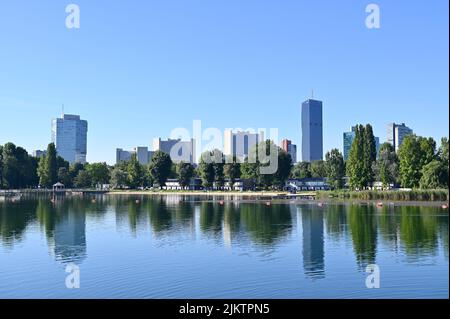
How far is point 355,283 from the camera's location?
26.3m

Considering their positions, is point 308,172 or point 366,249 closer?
point 366,249

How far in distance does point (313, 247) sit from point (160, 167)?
→ 134 meters

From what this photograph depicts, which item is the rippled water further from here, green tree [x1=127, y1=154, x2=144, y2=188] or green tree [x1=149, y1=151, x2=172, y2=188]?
green tree [x1=127, y1=154, x2=144, y2=188]

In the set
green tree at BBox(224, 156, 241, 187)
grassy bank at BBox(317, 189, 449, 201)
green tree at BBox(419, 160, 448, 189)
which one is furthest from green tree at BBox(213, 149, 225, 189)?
green tree at BBox(419, 160, 448, 189)

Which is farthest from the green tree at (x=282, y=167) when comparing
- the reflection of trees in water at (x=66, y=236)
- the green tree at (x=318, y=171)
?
the reflection of trees in water at (x=66, y=236)

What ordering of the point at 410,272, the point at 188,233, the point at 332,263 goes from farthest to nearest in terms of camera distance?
the point at 188,233 < the point at 332,263 < the point at 410,272

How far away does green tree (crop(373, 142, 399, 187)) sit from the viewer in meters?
115

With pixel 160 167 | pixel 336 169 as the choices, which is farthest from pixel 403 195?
pixel 160 167

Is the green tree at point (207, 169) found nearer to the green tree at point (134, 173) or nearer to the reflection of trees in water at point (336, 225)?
the green tree at point (134, 173)

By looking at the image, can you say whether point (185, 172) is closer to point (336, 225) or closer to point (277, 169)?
point (277, 169)

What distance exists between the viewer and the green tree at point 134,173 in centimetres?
18075

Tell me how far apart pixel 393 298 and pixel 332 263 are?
8.37 meters
